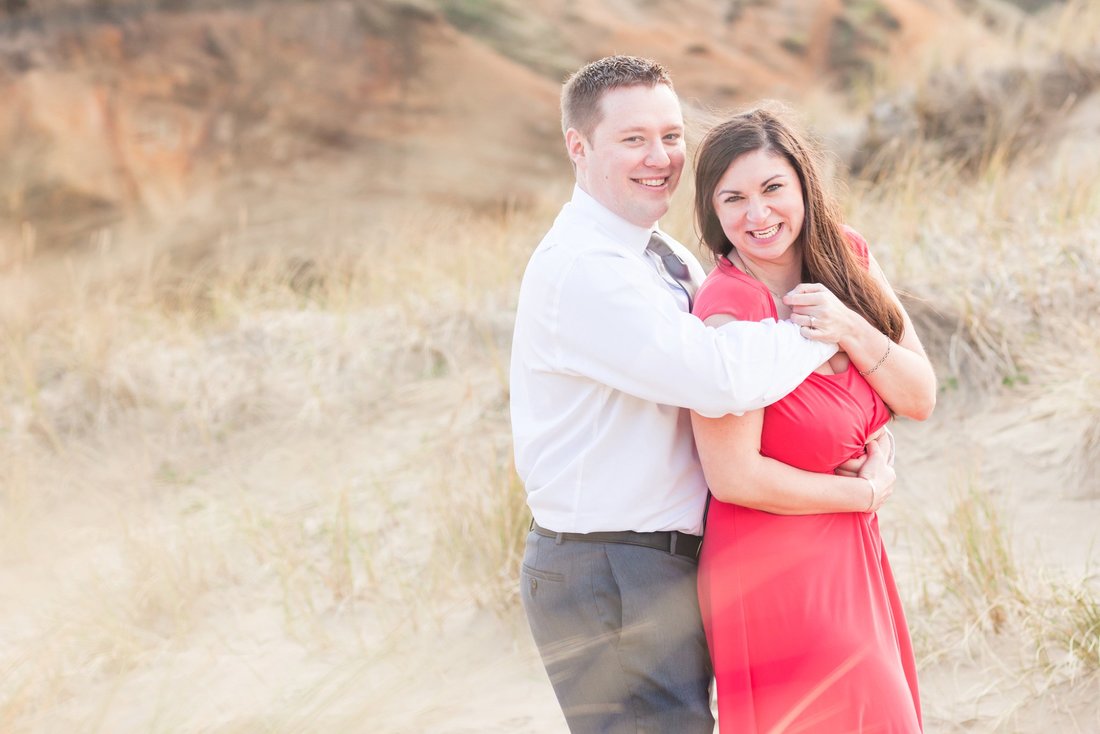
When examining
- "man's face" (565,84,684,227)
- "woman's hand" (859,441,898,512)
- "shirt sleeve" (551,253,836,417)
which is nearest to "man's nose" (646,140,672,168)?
"man's face" (565,84,684,227)

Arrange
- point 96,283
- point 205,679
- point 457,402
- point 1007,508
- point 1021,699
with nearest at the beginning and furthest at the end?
1. point 1021,699
2. point 205,679
3. point 1007,508
4. point 457,402
5. point 96,283

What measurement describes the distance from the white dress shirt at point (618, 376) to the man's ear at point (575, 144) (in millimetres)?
92

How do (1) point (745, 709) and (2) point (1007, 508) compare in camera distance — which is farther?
(2) point (1007, 508)

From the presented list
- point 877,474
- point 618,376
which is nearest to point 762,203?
point 618,376

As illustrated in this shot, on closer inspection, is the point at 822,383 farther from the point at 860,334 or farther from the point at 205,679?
the point at 205,679

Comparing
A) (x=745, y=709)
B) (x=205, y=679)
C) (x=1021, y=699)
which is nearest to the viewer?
(x=745, y=709)

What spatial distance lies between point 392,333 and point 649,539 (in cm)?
468

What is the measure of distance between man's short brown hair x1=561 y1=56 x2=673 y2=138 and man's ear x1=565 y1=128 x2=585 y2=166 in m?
0.01

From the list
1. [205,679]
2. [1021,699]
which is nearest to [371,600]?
[205,679]

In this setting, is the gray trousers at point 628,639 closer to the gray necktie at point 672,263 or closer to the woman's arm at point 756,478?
the woman's arm at point 756,478

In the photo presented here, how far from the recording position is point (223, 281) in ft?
27.5

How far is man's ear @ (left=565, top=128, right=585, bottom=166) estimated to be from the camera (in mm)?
2432

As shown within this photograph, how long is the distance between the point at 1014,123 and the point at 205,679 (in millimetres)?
7188

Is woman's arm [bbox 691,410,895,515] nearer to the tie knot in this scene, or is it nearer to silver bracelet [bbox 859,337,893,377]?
silver bracelet [bbox 859,337,893,377]
